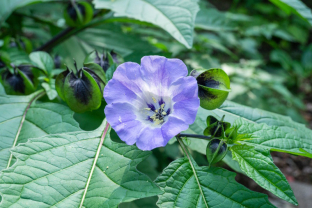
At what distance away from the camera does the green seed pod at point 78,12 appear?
1.61 meters

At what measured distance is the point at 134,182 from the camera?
0.81 m

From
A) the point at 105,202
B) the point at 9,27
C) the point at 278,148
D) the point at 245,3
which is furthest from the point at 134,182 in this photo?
Result: the point at 245,3

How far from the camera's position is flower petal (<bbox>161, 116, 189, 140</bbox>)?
0.80 m

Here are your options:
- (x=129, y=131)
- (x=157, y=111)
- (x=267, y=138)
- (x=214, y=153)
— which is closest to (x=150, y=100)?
(x=157, y=111)

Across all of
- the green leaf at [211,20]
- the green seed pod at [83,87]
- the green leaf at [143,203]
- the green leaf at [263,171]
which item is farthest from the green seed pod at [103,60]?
the green leaf at [211,20]

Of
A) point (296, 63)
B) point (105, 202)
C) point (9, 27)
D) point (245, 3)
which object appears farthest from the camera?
point (245, 3)

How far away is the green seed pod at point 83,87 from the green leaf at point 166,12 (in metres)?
0.38

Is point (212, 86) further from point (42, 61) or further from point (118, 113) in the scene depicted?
point (42, 61)

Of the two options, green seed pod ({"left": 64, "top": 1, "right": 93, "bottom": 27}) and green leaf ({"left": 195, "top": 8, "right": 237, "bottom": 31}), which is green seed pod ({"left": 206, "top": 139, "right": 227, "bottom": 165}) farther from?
green leaf ({"left": 195, "top": 8, "right": 237, "bottom": 31})

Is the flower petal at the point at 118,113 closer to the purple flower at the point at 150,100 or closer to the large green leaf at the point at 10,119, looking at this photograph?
the purple flower at the point at 150,100

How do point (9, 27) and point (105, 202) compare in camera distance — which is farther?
point (9, 27)

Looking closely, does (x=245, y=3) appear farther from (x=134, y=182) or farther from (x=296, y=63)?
(x=134, y=182)

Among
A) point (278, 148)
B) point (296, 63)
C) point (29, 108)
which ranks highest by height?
point (278, 148)

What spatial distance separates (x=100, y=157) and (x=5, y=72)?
642mm
